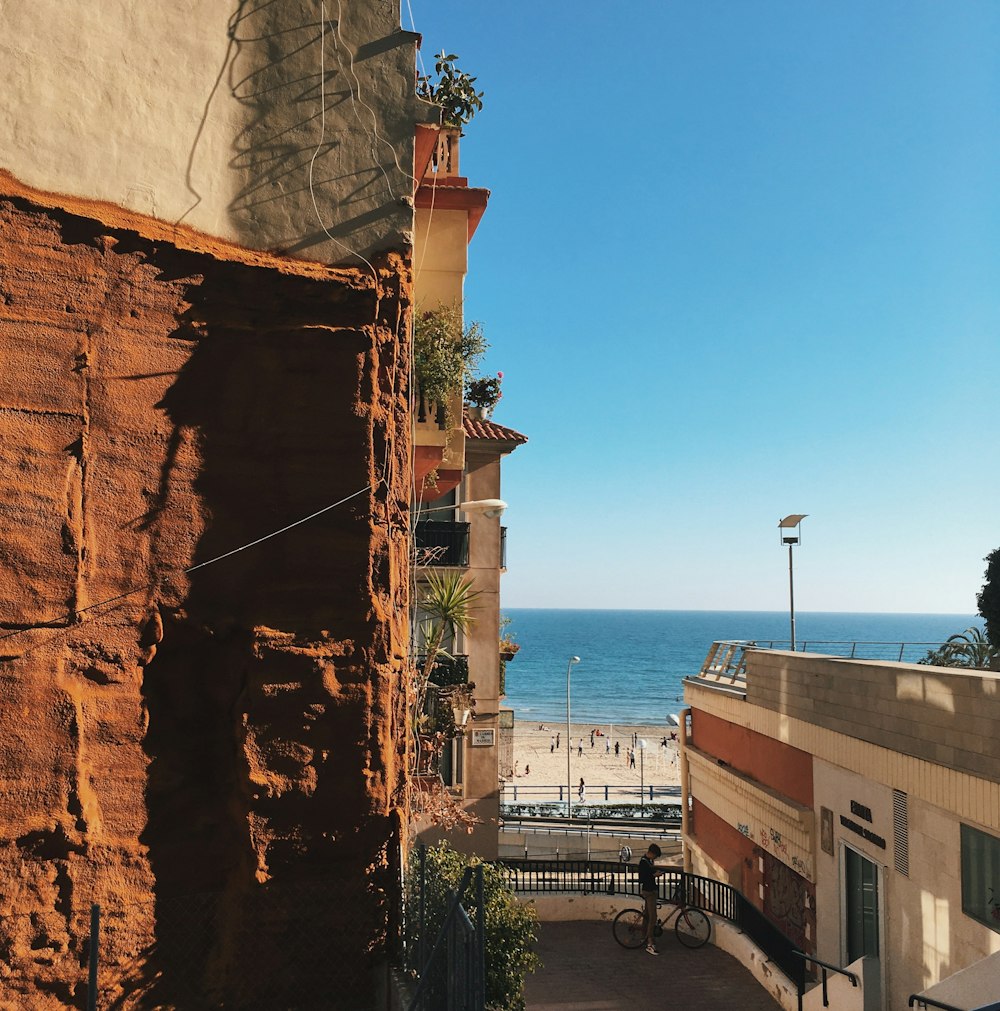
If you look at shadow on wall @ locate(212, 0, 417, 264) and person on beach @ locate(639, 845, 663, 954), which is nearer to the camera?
shadow on wall @ locate(212, 0, 417, 264)

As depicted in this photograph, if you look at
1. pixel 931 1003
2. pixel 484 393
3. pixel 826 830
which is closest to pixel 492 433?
pixel 484 393

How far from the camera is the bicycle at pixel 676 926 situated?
54.0 feet

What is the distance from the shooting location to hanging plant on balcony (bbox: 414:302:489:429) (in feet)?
43.9

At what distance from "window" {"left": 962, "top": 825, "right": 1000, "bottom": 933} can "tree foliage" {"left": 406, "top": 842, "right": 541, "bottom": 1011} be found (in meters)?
5.93

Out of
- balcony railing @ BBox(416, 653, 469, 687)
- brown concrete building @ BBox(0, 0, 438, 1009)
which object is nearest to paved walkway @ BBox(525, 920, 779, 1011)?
balcony railing @ BBox(416, 653, 469, 687)

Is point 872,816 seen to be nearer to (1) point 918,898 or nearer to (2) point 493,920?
(1) point 918,898

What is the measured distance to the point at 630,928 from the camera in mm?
16562

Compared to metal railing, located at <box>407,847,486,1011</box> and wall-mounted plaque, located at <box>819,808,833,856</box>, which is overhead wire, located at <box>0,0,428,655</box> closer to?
metal railing, located at <box>407,847,486,1011</box>

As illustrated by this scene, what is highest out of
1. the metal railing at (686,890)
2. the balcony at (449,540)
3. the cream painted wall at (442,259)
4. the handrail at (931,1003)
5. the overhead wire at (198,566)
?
the cream painted wall at (442,259)

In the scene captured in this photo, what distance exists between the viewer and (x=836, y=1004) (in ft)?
43.2

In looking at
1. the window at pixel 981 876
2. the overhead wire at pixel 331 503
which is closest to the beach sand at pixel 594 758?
the window at pixel 981 876

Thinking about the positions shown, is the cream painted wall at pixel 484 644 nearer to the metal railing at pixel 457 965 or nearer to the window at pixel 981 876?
the window at pixel 981 876

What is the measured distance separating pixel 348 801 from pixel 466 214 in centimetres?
977

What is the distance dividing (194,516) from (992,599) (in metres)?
25.1
